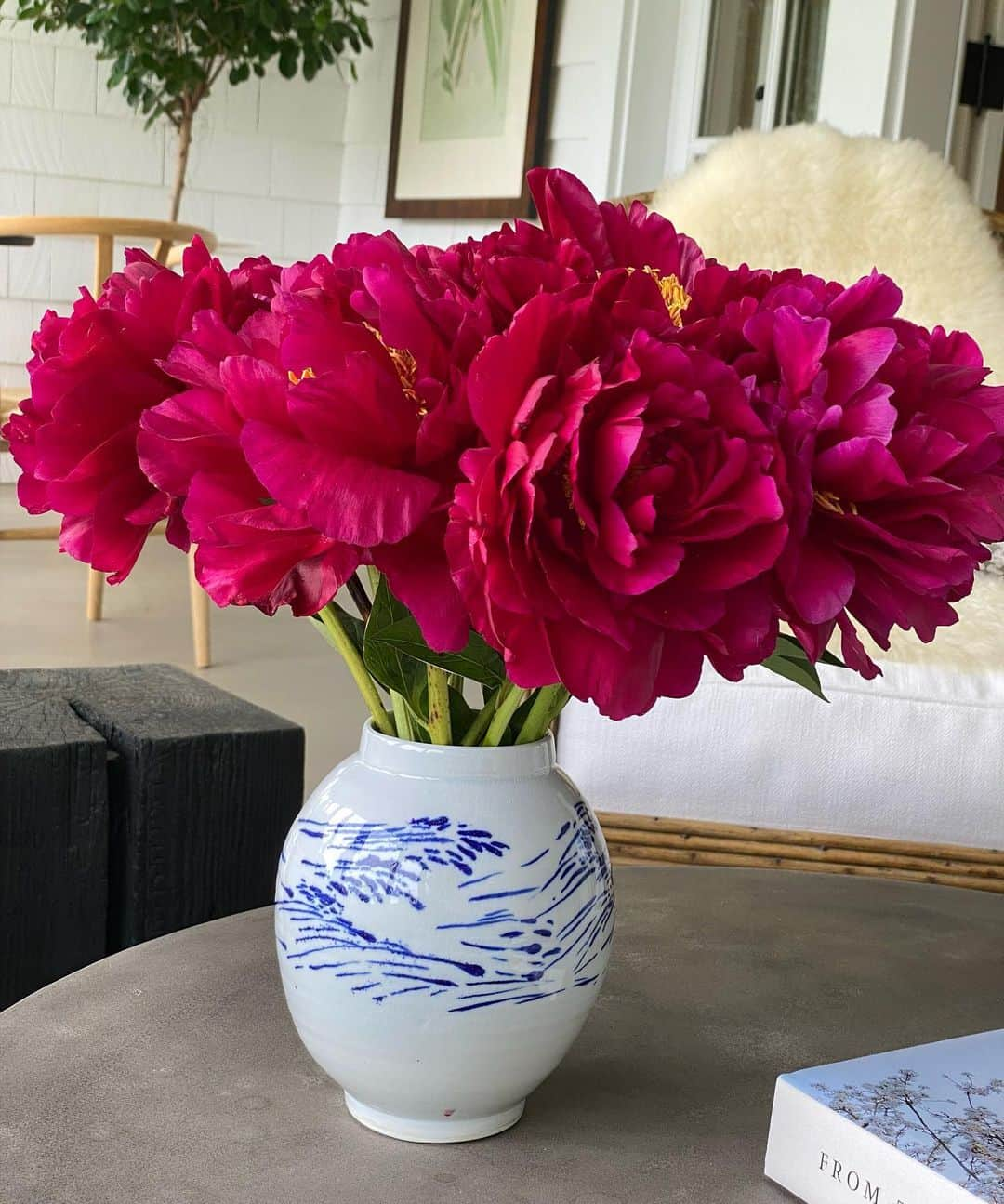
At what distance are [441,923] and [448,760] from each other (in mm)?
63

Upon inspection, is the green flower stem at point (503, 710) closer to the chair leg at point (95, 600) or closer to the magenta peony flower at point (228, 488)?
the magenta peony flower at point (228, 488)

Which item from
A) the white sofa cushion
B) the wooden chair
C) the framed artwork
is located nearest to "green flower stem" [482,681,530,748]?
the white sofa cushion

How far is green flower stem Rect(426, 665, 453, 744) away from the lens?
0.57 m

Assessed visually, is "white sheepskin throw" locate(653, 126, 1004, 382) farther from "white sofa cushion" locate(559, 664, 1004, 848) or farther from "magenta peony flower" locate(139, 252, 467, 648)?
"magenta peony flower" locate(139, 252, 467, 648)

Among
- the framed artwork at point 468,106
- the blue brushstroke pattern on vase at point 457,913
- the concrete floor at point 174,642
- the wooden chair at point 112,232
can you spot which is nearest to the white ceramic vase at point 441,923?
the blue brushstroke pattern on vase at point 457,913

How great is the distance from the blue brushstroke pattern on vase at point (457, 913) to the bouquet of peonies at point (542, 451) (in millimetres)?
71

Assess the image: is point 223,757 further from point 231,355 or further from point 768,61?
point 768,61

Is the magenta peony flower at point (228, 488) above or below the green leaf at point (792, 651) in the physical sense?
above

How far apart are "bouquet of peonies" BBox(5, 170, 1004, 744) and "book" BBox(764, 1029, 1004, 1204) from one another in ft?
Result: 0.59

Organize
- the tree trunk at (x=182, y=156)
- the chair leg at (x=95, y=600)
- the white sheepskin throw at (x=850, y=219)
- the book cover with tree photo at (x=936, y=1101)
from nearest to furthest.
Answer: the book cover with tree photo at (x=936, y=1101), the white sheepskin throw at (x=850, y=219), the chair leg at (x=95, y=600), the tree trunk at (x=182, y=156)

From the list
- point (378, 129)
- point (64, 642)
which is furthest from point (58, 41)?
point (64, 642)

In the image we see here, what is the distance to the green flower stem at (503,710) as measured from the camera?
22.5 inches

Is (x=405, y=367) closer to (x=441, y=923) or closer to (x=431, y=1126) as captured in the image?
(x=441, y=923)

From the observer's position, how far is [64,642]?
295 centimetres
